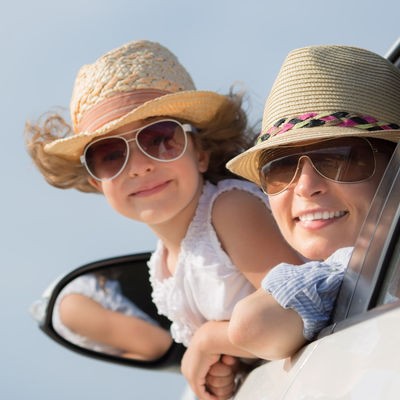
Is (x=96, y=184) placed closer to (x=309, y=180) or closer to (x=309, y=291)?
(x=309, y=180)

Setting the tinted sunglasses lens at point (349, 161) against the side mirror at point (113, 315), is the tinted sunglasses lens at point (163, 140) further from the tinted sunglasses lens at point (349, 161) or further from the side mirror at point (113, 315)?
the tinted sunglasses lens at point (349, 161)

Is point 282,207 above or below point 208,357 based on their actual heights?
above

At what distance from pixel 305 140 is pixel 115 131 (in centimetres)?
130

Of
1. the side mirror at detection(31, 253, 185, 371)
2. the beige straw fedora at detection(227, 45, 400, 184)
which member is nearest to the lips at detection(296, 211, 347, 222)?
the beige straw fedora at detection(227, 45, 400, 184)

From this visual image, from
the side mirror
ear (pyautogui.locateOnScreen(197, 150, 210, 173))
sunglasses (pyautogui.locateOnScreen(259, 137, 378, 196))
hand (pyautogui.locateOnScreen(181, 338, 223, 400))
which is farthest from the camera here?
the side mirror

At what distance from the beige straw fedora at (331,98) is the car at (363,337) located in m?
0.61

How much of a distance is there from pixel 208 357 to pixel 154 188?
815 millimetres

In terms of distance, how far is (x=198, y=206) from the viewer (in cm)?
384

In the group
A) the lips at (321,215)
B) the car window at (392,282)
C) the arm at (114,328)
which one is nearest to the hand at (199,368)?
the lips at (321,215)

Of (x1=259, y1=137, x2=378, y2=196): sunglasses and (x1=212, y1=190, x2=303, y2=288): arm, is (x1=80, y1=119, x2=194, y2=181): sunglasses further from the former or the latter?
(x1=259, y1=137, x2=378, y2=196): sunglasses

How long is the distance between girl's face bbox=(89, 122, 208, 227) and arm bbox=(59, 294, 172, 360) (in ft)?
3.23

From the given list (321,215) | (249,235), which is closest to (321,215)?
(321,215)

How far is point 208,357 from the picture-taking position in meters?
3.22

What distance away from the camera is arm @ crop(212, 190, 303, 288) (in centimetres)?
346
